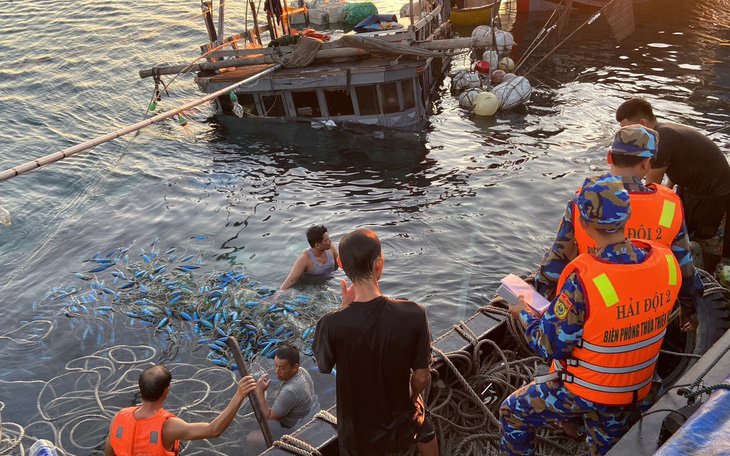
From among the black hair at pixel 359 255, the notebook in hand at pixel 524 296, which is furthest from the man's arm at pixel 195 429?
the notebook in hand at pixel 524 296

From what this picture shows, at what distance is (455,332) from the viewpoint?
6.37 meters

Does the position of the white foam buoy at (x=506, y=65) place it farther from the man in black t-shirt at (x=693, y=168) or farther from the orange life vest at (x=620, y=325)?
the orange life vest at (x=620, y=325)

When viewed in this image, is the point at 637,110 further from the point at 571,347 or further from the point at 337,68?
the point at 337,68

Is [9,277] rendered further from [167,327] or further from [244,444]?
[244,444]

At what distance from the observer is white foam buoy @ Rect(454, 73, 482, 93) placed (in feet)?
76.5

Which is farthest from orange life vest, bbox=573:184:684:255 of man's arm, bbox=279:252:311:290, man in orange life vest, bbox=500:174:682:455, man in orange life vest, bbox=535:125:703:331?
man's arm, bbox=279:252:311:290

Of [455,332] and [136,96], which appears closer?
[455,332]

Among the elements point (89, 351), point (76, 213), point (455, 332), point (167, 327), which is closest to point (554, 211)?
point (455, 332)

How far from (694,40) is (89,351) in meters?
31.6

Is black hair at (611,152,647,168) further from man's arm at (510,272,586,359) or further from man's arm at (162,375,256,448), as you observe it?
man's arm at (162,375,256,448)

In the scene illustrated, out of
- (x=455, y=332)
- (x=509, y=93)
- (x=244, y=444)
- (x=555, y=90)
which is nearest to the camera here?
(x=455, y=332)

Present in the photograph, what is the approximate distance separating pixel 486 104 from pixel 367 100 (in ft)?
15.9

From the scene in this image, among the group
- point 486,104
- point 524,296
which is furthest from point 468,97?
point 524,296

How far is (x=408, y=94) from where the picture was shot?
62.5ft
